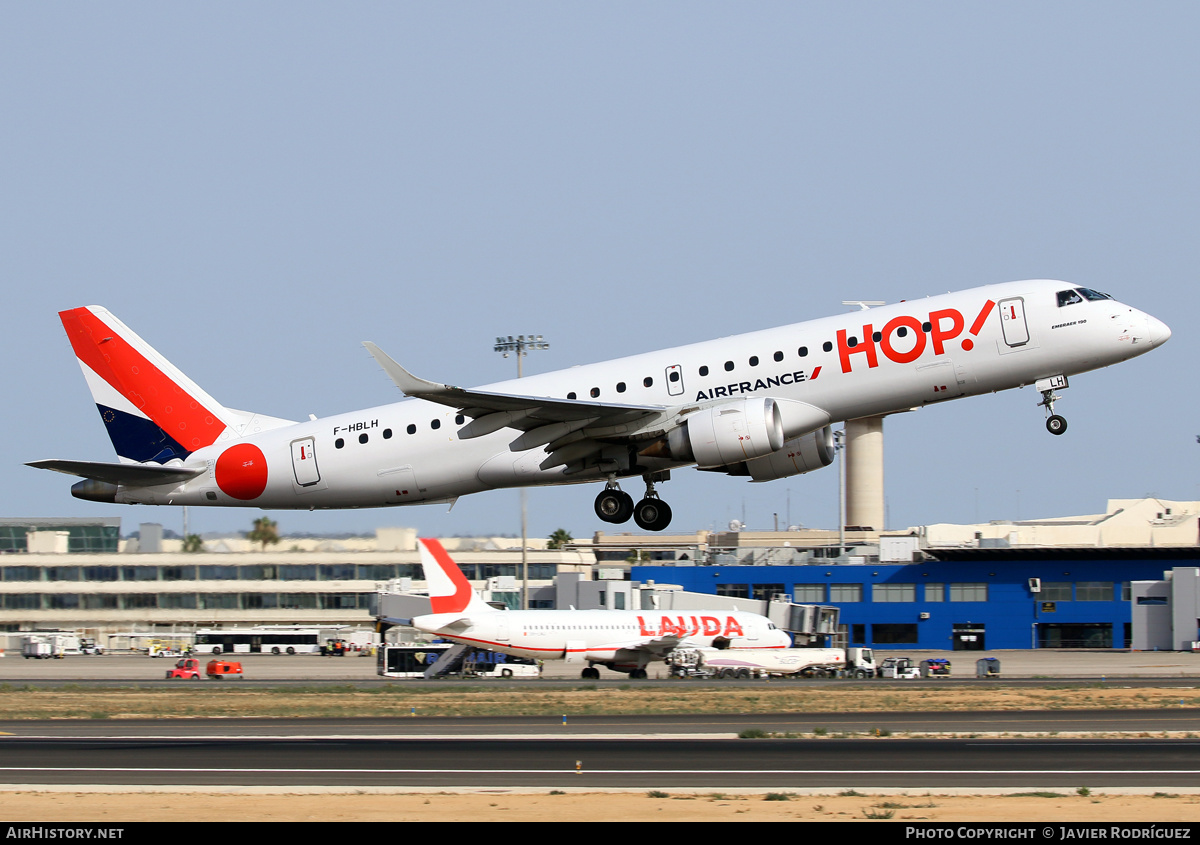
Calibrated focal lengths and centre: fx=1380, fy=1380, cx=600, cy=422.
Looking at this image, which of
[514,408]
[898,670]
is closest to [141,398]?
[514,408]

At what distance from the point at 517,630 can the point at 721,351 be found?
28.3m

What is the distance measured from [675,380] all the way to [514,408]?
4.31 m

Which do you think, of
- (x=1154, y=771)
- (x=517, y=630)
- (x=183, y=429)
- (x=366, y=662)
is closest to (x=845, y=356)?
(x=1154, y=771)

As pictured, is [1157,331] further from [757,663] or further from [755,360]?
[757,663]

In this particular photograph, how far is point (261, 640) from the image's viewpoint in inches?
3536

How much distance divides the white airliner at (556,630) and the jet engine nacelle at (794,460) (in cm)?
2343

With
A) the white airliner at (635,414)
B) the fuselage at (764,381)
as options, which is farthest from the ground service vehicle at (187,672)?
the fuselage at (764,381)

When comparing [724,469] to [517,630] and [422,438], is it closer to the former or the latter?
[422,438]

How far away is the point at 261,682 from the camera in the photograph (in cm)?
6050

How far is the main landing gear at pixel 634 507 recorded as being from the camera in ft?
121

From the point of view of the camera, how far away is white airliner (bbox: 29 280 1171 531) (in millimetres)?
33844

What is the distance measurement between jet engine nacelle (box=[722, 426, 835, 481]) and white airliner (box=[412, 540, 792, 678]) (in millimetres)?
23428

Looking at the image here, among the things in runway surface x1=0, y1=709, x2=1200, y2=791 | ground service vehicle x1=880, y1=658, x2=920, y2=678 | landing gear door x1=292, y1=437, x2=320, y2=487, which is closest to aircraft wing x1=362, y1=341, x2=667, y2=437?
landing gear door x1=292, y1=437, x2=320, y2=487

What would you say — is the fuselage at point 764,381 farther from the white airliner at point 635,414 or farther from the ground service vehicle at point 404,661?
the ground service vehicle at point 404,661
